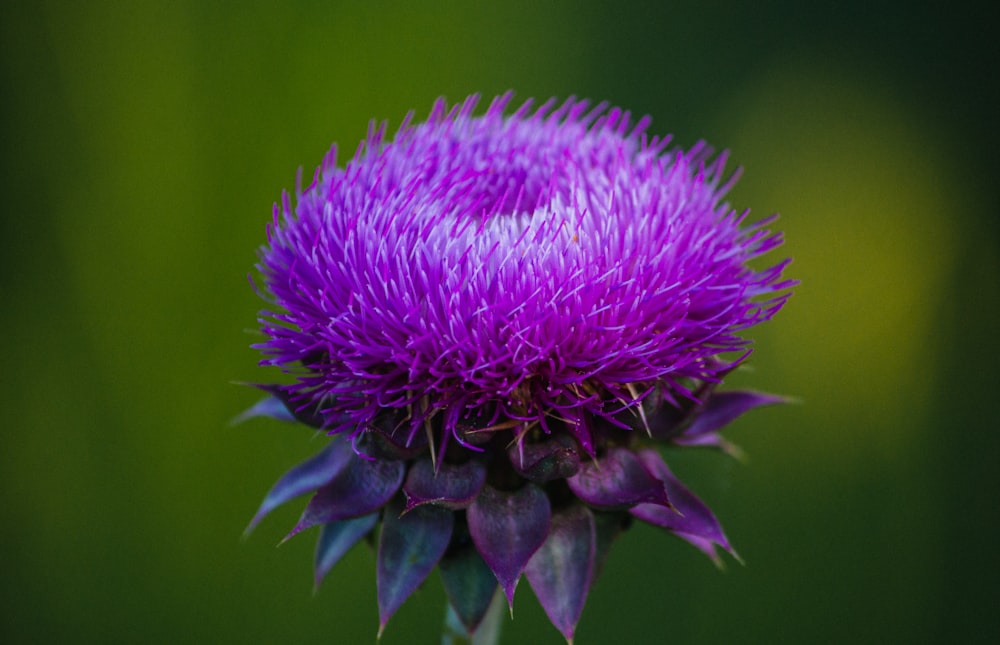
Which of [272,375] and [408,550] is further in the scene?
[272,375]

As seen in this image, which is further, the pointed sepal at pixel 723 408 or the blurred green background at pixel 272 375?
the blurred green background at pixel 272 375

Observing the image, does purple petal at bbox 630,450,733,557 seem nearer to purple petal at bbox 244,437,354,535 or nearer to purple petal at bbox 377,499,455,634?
purple petal at bbox 377,499,455,634

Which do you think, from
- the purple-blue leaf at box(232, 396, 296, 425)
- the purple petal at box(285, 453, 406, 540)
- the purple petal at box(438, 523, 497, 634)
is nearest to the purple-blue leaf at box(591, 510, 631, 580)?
the purple petal at box(438, 523, 497, 634)

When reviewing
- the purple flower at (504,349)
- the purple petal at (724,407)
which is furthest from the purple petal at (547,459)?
the purple petal at (724,407)

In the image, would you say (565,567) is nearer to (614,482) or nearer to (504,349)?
(614,482)

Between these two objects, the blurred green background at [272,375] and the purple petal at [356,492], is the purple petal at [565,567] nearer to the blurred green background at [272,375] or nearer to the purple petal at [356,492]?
the purple petal at [356,492]

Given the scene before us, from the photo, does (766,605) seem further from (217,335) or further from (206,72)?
(206,72)

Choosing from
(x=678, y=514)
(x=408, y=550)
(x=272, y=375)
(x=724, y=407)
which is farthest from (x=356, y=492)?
(x=272, y=375)
